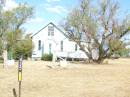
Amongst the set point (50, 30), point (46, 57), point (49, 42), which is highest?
point (50, 30)

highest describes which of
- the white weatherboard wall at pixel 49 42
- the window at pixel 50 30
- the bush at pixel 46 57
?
the window at pixel 50 30

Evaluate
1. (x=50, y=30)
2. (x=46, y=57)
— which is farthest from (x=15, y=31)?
(x=50, y=30)

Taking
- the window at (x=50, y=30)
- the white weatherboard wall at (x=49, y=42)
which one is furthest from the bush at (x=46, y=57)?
the window at (x=50, y=30)

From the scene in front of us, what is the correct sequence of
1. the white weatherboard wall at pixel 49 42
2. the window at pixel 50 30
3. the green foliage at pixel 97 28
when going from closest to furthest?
the green foliage at pixel 97 28 < the white weatherboard wall at pixel 49 42 < the window at pixel 50 30

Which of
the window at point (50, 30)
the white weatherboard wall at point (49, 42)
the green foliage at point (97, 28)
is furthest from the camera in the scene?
the window at point (50, 30)

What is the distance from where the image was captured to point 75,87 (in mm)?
16844

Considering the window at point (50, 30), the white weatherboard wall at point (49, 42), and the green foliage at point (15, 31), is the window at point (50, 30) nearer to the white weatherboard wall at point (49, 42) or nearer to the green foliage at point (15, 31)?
the white weatherboard wall at point (49, 42)

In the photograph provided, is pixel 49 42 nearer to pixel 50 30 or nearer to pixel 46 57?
pixel 50 30

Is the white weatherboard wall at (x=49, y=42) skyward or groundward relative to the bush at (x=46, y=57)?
skyward

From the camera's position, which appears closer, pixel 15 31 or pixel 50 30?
pixel 15 31

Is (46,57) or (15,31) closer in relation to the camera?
(15,31)

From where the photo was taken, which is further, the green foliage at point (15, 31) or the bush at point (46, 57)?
the bush at point (46, 57)

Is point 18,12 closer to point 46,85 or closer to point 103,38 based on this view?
point 103,38

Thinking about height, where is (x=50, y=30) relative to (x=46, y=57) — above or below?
above
